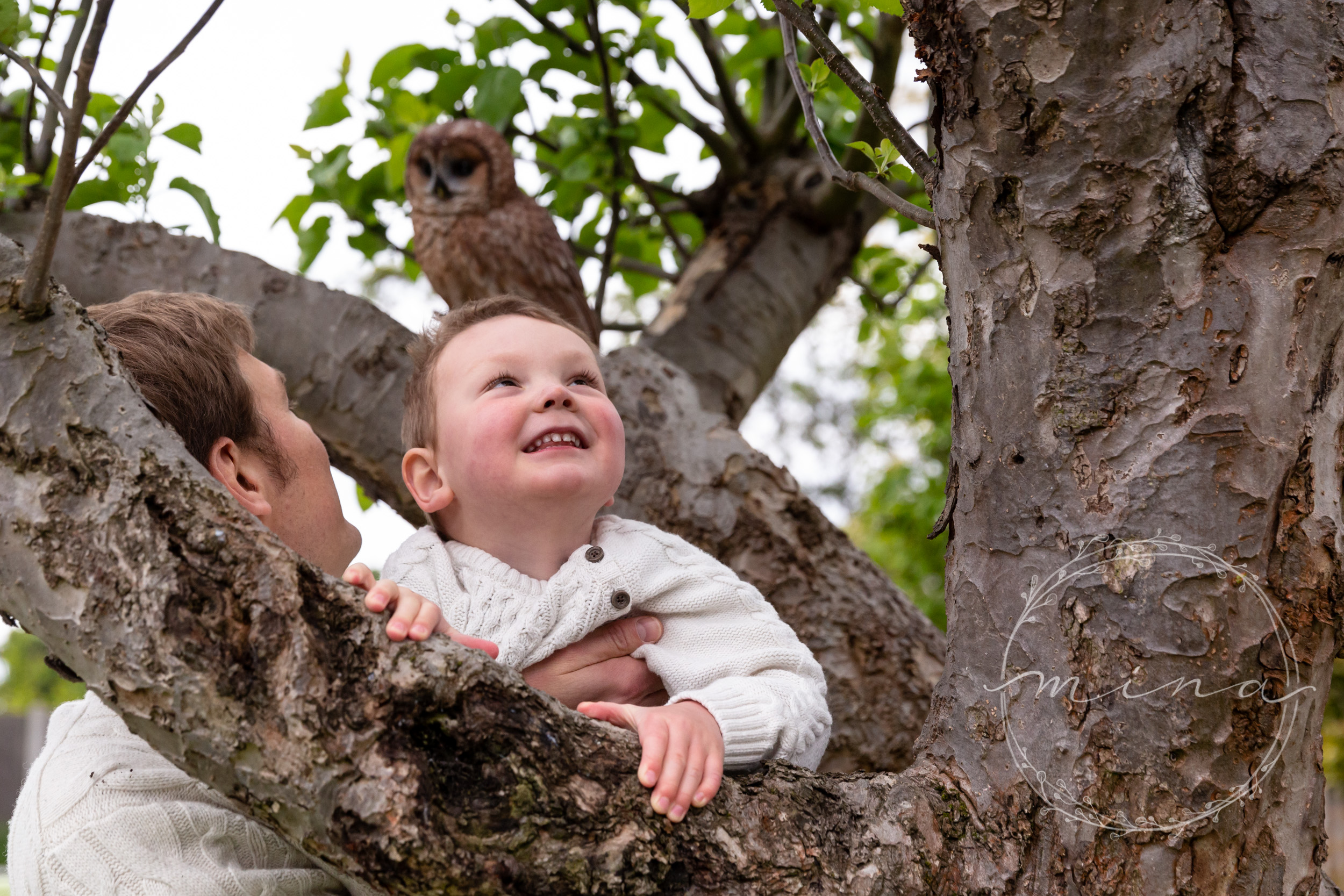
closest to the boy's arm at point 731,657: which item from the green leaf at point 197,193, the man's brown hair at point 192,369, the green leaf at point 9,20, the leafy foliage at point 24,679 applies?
the man's brown hair at point 192,369

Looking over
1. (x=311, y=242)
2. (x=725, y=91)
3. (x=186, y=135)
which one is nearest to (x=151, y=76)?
(x=186, y=135)

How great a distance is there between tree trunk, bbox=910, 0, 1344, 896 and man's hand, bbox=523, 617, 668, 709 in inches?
24.2

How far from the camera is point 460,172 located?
356 cm

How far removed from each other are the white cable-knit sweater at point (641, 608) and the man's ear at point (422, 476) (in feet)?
0.30

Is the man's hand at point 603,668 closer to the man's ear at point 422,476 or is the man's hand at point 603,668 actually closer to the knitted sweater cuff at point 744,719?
the knitted sweater cuff at point 744,719

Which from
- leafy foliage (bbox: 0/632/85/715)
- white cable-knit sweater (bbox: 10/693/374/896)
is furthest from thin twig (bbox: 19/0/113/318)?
leafy foliage (bbox: 0/632/85/715)

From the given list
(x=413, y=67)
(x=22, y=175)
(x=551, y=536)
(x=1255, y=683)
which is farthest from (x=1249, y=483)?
(x=413, y=67)

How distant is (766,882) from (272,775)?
494 mm

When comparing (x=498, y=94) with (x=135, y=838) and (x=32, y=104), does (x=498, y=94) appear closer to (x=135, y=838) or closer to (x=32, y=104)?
(x=32, y=104)

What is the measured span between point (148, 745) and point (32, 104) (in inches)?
70.4

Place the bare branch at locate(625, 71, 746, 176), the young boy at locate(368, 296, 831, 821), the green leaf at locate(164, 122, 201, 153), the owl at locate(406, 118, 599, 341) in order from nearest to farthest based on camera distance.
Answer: the young boy at locate(368, 296, 831, 821) → the green leaf at locate(164, 122, 201, 153) → the bare branch at locate(625, 71, 746, 176) → the owl at locate(406, 118, 599, 341)

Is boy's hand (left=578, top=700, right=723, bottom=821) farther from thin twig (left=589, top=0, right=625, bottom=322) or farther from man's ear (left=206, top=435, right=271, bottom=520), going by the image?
thin twig (left=589, top=0, right=625, bottom=322)

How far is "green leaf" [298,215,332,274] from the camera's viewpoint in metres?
3.28

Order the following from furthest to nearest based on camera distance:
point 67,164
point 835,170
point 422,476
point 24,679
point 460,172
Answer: point 24,679, point 460,172, point 422,476, point 835,170, point 67,164
